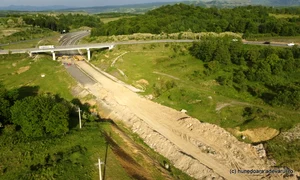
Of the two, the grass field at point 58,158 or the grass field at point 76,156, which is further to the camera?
the grass field at point 76,156

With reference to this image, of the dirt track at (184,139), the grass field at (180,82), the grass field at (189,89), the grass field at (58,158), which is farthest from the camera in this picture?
the grass field at (180,82)

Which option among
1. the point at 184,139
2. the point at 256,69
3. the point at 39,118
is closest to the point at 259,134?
the point at 184,139

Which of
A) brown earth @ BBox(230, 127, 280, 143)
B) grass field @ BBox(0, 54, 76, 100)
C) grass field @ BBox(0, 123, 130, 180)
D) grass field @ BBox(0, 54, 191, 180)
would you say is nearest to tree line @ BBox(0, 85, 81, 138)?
grass field @ BBox(0, 54, 191, 180)

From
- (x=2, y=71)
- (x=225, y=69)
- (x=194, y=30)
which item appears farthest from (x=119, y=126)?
(x=194, y=30)

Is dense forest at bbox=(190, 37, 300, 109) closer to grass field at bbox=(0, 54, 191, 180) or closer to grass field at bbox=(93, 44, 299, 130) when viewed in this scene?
grass field at bbox=(93, 44, 299, 130)

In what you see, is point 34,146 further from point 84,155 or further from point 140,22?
point 140,22

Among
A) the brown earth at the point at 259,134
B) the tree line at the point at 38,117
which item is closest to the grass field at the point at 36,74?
the tree line at the point at 38,117

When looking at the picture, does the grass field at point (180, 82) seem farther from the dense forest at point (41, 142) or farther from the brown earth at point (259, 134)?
the dense forest at point (41, 142)
